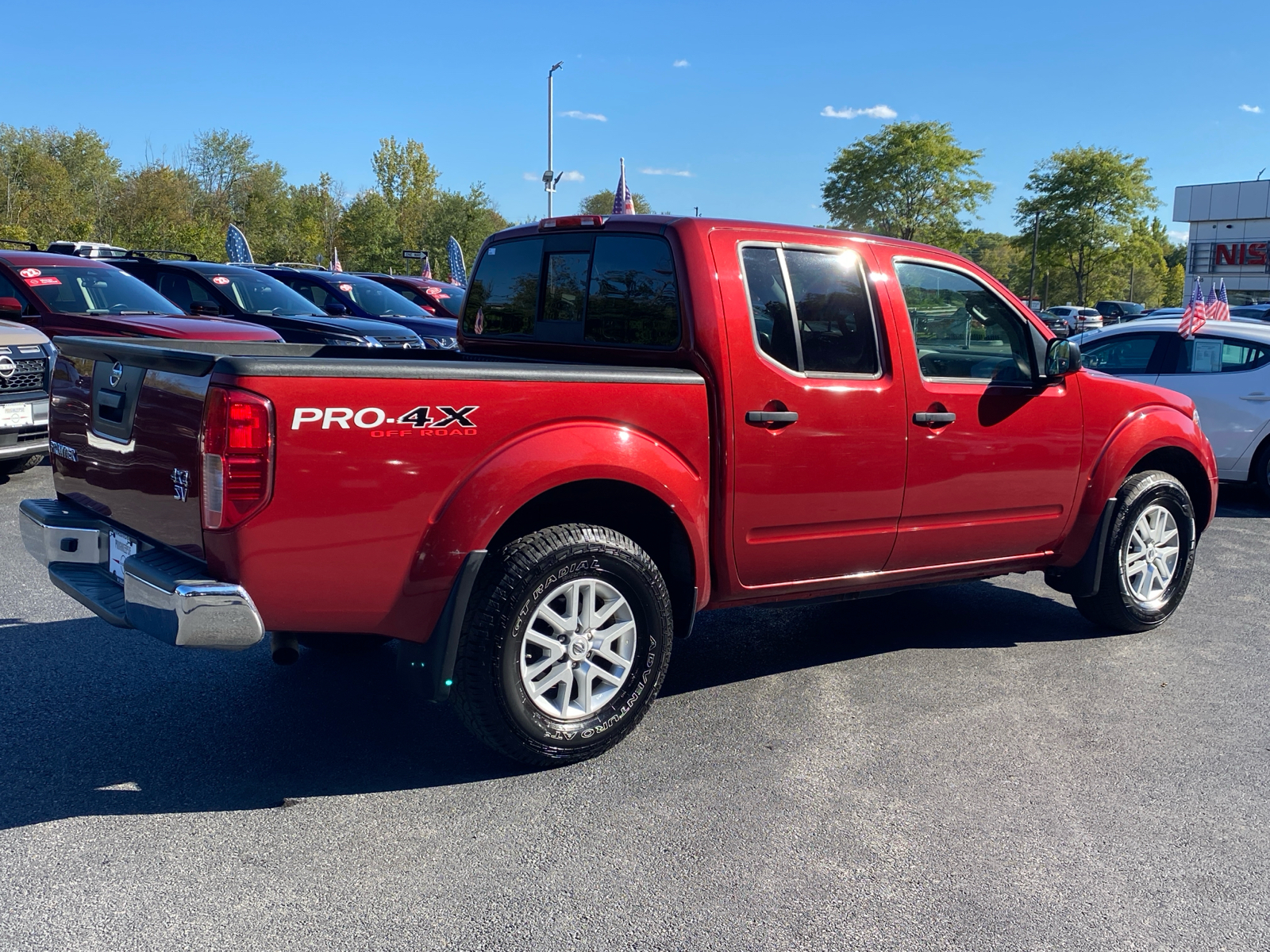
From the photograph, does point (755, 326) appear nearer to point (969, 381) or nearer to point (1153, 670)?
point (969, 381)

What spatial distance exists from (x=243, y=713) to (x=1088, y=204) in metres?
62.9

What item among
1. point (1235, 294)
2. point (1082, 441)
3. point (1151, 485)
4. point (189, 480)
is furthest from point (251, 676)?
point (1235, 294)

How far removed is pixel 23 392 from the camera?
8195mm

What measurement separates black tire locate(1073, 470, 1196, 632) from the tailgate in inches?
168

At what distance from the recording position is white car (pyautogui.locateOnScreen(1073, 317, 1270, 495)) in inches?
372

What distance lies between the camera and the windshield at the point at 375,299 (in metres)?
15.2

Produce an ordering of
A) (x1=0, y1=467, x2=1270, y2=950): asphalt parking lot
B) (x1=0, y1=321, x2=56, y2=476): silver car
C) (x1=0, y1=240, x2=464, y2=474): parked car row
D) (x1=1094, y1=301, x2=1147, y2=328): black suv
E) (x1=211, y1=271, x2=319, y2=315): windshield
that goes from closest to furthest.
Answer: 1. (x1=0, y1=467, x2=1270, y2=950): asphalt parking lot
2. (x1=0, y1=321, x2=56, y2=476): silver car
3. (x1=0, y1=240, x2=464, y2=474): parked car row
4. (x1=211, y1=271, x2=319, y2=315): windshield
5. (x1=1094, y1=301, x2=1147, y2=328): black suv

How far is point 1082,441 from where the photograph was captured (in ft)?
17.1

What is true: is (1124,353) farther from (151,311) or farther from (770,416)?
(151,311)

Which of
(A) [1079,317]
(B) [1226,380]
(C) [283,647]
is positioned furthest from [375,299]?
(A) [1079,317]

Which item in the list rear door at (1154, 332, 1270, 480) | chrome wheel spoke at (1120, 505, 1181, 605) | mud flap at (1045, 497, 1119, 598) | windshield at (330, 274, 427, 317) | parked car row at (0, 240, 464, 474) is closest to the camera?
mud flap at (1045, 497, 1119, 598)

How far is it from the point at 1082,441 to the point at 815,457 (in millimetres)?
1694

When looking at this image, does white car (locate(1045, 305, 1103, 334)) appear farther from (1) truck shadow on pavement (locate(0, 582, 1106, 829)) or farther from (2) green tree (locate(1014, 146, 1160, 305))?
(1) truck shadow on pavement (locate(0, 582, 1106, 829))

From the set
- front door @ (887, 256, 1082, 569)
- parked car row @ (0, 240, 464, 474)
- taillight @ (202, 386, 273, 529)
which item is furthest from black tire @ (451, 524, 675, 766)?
parked car row @ (0, 240, 464, 474)
